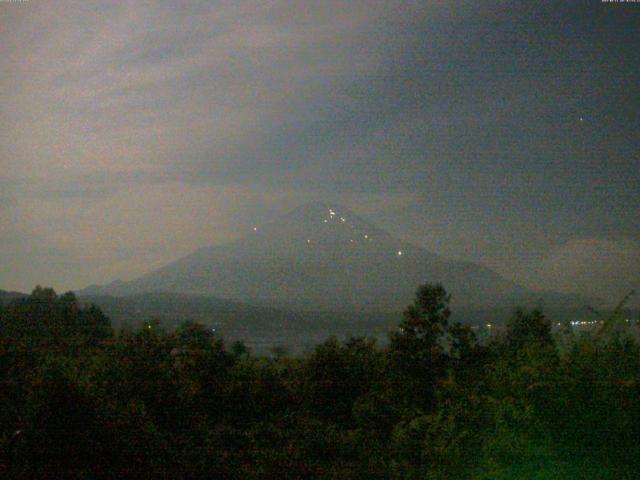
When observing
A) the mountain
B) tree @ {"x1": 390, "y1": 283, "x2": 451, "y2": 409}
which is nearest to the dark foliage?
tree @ {"x1": 390, "y1": 283, "x2": 451, "y2": 409}

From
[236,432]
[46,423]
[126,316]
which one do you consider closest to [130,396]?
[236,432]

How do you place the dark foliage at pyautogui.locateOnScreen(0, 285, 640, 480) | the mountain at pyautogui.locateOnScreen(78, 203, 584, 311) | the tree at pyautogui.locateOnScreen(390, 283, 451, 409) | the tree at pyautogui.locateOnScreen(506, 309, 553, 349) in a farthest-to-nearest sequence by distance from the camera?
the mountain at pyautogui.locateOnScreen(78, 203, 584, 311), the tree at pyautogui.locateOnScreen(390, 283, 451, 409), the tree at pyautogui.locateOnScreen(506, 309, 553, 349), the dark foliage at pyautogui.locateOnScreen(0, 285, 640, 480)

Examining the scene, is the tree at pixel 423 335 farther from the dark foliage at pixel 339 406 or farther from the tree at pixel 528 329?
the tree at pixel 528 329

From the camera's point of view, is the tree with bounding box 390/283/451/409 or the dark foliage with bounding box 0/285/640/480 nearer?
the dark foliage with bounding box 0/285/640/480

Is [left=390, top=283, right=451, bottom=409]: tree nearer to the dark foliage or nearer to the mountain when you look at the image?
the dark foliage

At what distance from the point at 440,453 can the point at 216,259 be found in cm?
4025

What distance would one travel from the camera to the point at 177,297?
1302 inches

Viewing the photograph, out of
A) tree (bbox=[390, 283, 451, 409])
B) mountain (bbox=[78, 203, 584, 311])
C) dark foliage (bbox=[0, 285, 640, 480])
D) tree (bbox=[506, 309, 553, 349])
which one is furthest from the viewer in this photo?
mountain (bbox=[78, 203, 584, 311])

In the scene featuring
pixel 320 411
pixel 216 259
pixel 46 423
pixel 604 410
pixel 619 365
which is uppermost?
pixel 216 259

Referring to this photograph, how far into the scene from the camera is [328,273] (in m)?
33.1

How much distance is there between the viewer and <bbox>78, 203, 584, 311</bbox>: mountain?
2375cm

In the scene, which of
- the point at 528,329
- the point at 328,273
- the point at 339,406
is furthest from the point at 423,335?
→ the point at 328,273

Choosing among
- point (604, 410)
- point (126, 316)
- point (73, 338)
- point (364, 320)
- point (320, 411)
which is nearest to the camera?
point (604, 410)

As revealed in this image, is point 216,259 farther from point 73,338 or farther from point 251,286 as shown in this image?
point 73,338
